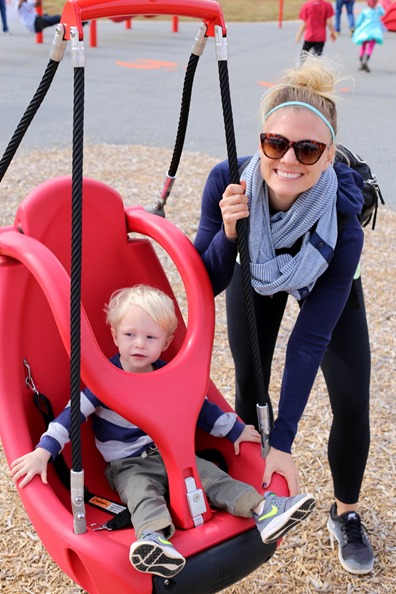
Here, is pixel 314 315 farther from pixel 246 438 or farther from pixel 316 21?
pixel 316 21

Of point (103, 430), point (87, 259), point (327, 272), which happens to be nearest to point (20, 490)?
point (103, 430)

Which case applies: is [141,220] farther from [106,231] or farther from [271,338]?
[271,338]

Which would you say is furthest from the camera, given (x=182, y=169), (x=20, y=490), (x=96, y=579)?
(x=182, y=169)

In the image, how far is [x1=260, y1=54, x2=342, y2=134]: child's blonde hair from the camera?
208cm

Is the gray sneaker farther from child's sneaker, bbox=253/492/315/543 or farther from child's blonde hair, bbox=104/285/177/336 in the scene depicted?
child's blonde hair, bbox=104/285/177/336

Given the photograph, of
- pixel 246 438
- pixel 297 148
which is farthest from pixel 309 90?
pixel 246 438

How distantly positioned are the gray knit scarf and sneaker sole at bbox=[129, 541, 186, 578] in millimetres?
786

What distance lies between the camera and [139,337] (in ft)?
7.47

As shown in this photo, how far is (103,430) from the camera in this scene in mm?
2346

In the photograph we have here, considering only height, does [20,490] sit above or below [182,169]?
above

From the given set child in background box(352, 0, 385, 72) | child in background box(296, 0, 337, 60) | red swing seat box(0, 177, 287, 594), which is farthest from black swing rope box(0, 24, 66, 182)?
child in background box(352, 0, 385, 72)

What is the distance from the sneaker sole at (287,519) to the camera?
192 centimetres

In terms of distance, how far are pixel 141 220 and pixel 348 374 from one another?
83 cm

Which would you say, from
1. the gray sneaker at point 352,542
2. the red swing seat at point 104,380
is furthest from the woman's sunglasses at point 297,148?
the gray sneaker at point 352,542
